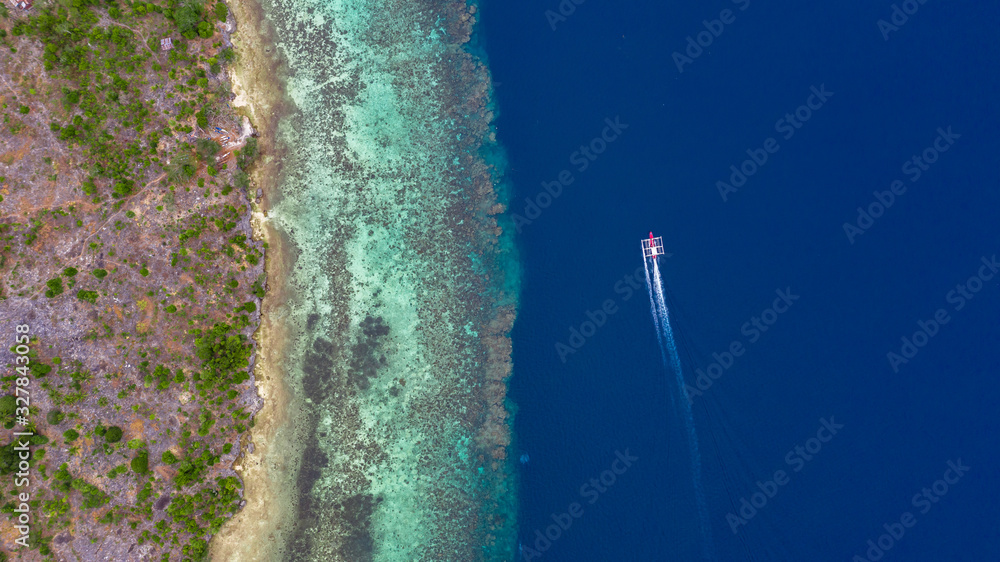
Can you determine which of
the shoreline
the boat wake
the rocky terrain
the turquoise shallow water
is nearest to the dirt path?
the rocky terrain

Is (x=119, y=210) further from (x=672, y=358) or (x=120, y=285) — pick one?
(x=672, y=358)

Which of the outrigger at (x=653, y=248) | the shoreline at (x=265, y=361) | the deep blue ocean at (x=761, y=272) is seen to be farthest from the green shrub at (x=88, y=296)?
the outrigger at (x=653, y=248)

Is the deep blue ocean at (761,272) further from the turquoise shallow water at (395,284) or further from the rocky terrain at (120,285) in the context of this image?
the rocky terrain at (120,285)

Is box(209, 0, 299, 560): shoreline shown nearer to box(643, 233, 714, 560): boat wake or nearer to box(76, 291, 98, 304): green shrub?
box(76, 291, 98, 304): green shrub

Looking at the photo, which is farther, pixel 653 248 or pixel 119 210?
pixel 653 248

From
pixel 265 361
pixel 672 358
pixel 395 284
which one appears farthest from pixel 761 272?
pixel 265 361
